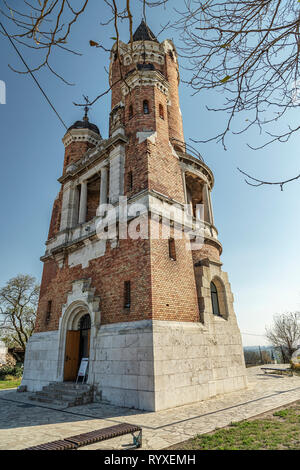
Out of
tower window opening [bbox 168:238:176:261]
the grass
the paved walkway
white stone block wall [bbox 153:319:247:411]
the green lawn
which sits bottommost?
the green lawn

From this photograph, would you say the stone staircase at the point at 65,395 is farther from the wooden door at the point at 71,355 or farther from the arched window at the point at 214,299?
the arched window at the point at 214,299

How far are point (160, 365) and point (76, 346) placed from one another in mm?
5877

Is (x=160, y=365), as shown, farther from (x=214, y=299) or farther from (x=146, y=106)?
(x=146, y=106)

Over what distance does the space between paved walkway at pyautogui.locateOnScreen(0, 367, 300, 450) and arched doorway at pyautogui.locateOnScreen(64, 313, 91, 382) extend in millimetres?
2182

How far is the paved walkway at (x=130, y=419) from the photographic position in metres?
5.66

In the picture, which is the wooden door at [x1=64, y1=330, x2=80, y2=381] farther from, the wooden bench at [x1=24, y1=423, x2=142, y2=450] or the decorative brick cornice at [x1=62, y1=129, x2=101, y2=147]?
the decorative brick cornice at [x1=62, y1=129, x2=101, y2=147]

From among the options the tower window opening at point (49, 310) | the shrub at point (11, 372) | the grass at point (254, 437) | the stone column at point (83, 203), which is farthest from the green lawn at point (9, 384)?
the grass at point (254, 437)

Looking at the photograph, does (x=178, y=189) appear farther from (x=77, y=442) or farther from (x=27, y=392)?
(x=27, y=392)

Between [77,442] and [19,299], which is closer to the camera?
[77,442]

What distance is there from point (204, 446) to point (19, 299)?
99.5 ft

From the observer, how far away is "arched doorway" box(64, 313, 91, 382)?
490 inches

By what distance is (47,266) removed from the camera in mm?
16172

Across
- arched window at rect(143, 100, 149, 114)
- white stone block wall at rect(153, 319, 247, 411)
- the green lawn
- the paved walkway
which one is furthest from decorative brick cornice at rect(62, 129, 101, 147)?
the green lawn
